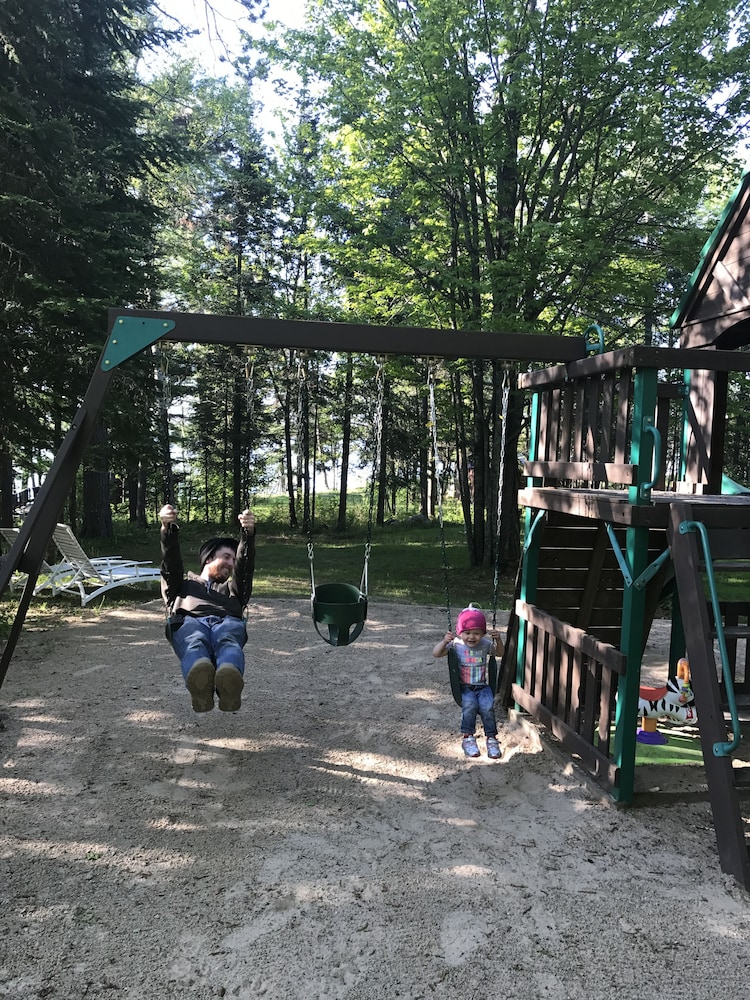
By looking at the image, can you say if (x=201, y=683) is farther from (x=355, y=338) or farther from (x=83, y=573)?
(x=83, y=573)

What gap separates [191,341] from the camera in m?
4.27

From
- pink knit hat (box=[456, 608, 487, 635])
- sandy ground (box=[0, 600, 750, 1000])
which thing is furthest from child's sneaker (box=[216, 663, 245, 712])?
pink knit hat (box=[456, 608, 487, 635])

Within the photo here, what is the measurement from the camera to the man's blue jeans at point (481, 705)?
4.44 metres

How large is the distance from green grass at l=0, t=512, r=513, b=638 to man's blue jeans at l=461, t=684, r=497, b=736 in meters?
2.53

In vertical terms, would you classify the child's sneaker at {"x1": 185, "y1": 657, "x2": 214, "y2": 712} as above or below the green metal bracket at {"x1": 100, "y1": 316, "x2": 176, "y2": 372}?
below

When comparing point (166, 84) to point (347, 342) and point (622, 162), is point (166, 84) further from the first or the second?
point (347, 342)

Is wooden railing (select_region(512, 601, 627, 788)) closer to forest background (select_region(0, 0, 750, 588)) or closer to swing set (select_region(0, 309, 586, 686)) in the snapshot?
swing set (select_region(0, 309, 586, 686))

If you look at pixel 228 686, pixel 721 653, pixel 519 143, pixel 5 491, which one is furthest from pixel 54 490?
pixel 519 143

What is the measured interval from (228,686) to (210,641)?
1.56ft

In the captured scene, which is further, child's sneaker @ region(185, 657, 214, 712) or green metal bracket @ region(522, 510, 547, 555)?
green metal bracket @ region(522, 510, 547, 555)

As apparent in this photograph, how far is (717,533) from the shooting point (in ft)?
12.1

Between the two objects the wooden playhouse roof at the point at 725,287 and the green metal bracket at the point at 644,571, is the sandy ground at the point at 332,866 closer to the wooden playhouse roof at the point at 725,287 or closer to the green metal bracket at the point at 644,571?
the green metal bracket at the point at 644,571

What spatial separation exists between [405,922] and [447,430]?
1298cm

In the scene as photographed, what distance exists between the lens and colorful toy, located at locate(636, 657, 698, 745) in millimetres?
4809
